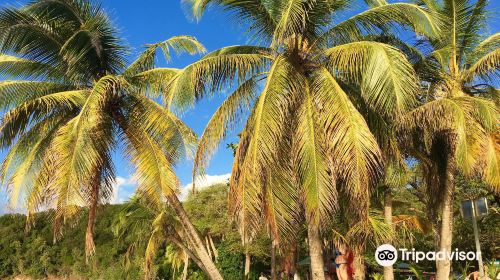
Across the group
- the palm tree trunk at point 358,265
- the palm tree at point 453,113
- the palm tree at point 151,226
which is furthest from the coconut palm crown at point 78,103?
the palm tree at point 453,113

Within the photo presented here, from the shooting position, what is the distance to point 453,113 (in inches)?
344

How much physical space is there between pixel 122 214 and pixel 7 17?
24.2 feet

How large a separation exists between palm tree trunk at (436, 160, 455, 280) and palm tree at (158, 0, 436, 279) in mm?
2060

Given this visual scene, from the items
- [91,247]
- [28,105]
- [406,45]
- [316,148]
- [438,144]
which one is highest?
[406,45]

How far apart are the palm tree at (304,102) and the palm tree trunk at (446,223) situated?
6.76 feet

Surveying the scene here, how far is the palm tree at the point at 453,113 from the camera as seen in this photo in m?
8.91

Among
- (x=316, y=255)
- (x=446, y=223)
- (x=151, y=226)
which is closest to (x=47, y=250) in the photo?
(x=151, y=226)

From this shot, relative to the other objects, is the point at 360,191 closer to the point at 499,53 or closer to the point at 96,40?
the point at 499,53

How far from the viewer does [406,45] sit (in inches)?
388

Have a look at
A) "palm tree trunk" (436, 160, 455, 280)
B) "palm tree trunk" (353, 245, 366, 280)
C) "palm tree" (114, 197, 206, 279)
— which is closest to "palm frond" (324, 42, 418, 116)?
"palm tree trunk" (436, 160, 455, 280)

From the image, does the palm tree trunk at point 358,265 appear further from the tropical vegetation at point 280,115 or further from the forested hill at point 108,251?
the forested hill at point 108,251

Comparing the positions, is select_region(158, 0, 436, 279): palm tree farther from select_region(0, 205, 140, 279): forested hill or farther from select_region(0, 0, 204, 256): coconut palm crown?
select_region(0, 205, 140, 279): forested hill

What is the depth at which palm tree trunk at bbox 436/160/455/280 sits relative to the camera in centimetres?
980

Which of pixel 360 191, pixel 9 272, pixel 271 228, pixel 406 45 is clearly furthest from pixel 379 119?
pixel 9 272
